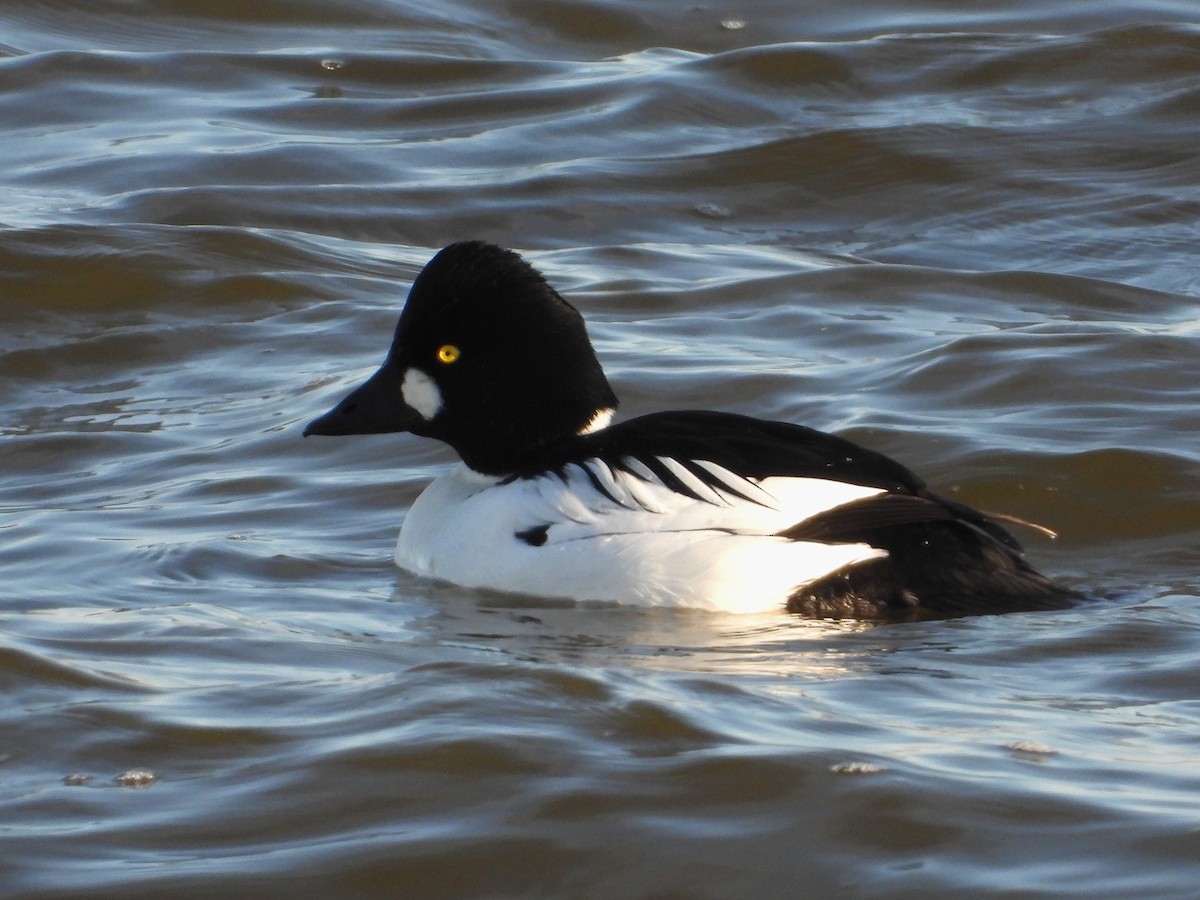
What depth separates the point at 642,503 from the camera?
5.25m

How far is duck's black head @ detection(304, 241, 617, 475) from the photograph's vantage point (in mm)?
5680

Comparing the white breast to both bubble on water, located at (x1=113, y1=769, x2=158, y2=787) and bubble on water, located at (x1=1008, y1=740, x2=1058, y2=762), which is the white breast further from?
bubble on water, located at (x1=113, y1=769, x2=158, y2=787)

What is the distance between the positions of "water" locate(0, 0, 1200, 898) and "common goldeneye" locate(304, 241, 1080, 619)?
118mm

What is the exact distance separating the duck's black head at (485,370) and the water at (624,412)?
459mm

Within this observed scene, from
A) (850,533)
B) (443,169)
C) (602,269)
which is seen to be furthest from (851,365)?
(443,169)

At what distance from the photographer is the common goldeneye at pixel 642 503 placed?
508cm

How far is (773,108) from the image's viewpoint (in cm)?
1148

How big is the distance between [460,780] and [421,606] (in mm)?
1659

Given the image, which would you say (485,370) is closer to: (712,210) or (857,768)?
(857,768)

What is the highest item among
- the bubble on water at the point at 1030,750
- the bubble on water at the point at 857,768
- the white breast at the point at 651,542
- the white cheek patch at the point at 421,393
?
the white cheek patch at the point at 421,393

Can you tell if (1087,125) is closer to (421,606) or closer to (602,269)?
(602,269)

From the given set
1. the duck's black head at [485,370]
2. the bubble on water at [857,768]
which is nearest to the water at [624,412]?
the bubble on water at [857,768]

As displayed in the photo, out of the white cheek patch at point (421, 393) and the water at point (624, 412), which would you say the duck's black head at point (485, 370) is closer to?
the white cheek patch at point (421, 393)

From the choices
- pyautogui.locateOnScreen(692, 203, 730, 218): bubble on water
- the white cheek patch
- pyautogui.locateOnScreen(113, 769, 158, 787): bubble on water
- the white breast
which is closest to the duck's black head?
the white cheek patch
